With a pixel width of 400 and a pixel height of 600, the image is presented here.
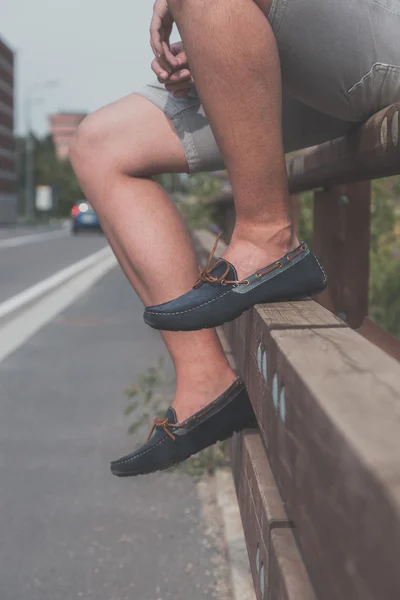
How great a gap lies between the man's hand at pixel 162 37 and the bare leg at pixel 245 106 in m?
0.31

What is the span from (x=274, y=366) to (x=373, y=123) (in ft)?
2.44

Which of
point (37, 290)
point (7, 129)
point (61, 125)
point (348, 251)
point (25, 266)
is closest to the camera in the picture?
point (348, 251)

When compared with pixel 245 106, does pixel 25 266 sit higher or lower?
lower

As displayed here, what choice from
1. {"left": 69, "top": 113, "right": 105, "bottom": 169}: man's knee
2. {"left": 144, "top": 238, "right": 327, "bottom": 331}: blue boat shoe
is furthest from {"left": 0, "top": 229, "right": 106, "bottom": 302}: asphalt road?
{"left": 144, "top": 238, "right": 327, "bottom": 331}: blue boat shoe

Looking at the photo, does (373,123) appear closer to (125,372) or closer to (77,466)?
(77,466)

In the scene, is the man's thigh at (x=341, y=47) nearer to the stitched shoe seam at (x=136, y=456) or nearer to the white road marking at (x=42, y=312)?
the stitched shoe seam at (x=136, y=456)

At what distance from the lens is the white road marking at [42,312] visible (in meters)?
7.21

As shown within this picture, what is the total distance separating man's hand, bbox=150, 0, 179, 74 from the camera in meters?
2.08

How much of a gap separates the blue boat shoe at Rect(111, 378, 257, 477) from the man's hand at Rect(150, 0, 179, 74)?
0.69 meters

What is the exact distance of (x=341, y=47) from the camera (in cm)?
175

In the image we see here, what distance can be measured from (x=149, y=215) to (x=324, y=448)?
137 centimetres

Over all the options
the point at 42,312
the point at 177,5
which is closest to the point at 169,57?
the point at 177,5

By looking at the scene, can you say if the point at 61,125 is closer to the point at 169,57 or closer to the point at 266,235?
the point at 169,57

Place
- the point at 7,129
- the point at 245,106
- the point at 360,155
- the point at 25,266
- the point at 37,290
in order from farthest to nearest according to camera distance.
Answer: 1. the point at 7,129
2. the point at 25,266
3. the point at 37,290
4. the point at 360,155
5. the point at 245,106
